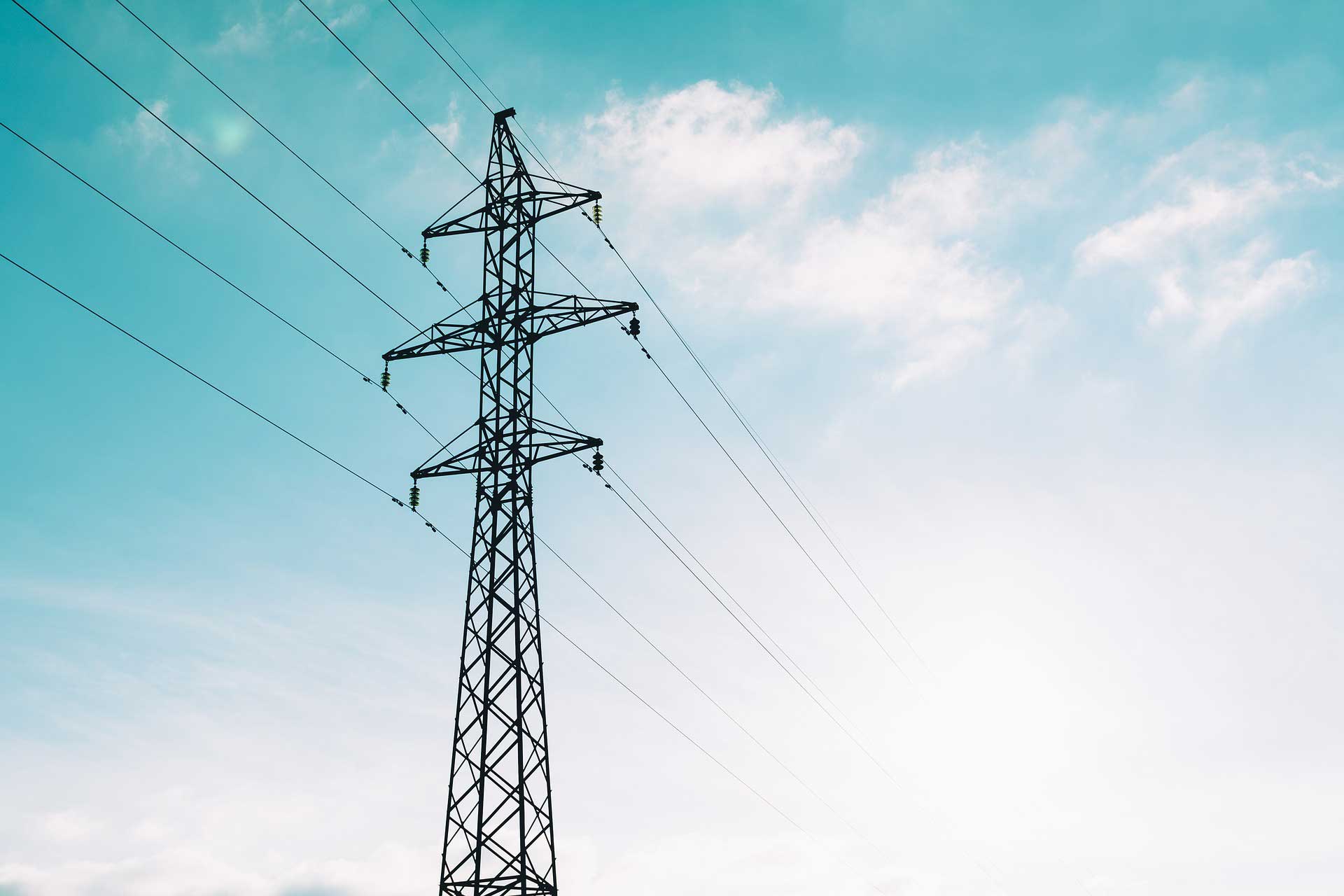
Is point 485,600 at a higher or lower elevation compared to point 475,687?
higher

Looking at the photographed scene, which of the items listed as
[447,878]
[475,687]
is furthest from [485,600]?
[447,878]

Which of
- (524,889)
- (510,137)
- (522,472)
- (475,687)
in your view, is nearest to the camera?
(524,889)

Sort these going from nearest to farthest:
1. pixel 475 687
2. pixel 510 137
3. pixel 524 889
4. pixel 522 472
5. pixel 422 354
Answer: pixel 524 889 → pixel 475 687 → pixel 522 472 → pixel 422 354 → pixel 510 137

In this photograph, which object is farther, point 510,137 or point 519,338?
point 510,137

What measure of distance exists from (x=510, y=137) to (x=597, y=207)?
343cm

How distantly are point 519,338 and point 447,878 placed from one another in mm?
12214

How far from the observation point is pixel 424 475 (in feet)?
83.9

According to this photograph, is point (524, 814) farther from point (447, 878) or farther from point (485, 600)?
point (485, 600)

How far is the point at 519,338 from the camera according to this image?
85.3 ft

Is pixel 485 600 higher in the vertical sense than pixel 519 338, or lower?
lower

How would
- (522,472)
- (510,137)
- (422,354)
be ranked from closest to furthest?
(522,472) < (422,354) < (510,137)

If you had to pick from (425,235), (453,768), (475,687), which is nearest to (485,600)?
(475,687)

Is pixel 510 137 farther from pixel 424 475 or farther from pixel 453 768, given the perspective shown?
pixel 453 768

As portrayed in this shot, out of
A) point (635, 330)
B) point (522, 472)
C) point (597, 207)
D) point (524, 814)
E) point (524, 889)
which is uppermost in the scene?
point (597, 207)
